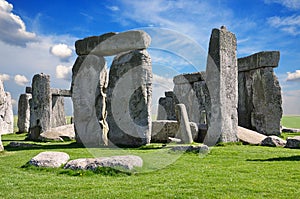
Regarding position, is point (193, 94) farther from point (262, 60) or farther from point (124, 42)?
point (124, 42)

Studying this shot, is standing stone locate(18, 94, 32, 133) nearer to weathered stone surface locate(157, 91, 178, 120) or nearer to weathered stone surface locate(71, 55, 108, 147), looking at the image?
weathered stone surface locate(157, 91, 178, 120)

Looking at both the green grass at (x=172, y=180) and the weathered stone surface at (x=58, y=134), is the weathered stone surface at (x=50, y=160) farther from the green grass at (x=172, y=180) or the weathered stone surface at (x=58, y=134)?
the weathered stone surface at (x=58, y=134)

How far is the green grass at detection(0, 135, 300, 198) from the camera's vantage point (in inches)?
199

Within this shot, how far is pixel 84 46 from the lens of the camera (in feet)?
43.4

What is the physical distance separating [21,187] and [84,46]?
28.2 ft

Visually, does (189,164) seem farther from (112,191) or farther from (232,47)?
(232,47)

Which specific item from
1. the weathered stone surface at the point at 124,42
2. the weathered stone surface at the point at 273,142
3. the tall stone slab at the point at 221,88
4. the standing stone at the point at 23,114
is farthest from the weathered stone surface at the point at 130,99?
the standing stone at the point at 23,114

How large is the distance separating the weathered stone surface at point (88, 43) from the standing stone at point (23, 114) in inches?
417

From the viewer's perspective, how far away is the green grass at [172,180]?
505 cm

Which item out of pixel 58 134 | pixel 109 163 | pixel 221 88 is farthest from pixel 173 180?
pixel 58 134

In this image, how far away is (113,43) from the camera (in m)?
12.4

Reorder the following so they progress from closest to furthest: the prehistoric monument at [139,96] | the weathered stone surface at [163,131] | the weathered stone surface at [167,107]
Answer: the prehistoric monument at [139,96]
the weathered stone surface at [163,131]
the weathered stone surface at [167,107]

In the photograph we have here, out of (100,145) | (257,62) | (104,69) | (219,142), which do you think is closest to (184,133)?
(219,142)

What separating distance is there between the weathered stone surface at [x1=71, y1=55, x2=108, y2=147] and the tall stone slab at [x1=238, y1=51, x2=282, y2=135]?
828 cm
